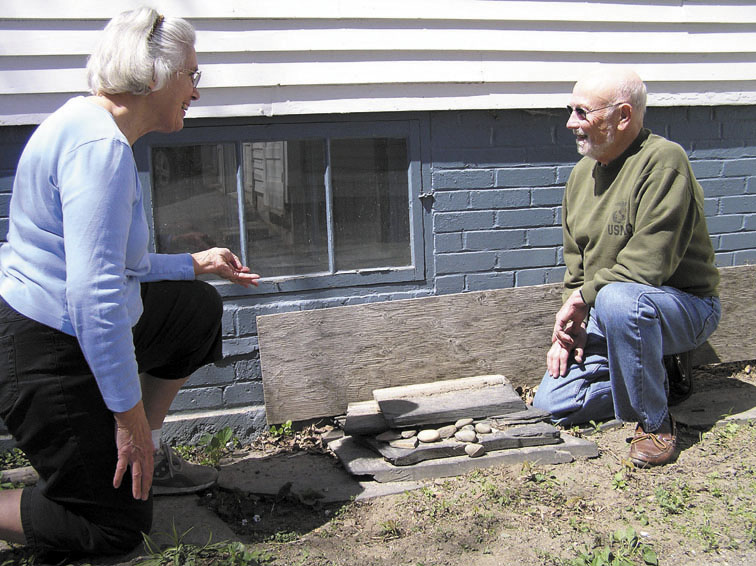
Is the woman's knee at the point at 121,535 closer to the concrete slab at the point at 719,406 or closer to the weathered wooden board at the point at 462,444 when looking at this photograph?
the weathered wooden board at the point at 462,444

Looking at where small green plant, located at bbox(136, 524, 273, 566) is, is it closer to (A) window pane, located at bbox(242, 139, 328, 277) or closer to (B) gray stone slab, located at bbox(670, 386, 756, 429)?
(A) window pane, located at bbox(242, 139, 328, 277)

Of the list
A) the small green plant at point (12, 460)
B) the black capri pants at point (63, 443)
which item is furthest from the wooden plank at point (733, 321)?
the small green plant at point (12, 460)

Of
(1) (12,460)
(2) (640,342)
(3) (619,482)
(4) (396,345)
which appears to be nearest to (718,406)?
(2) (640,342)

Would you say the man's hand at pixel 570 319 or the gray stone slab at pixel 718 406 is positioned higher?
the man's hand at pixel 570 319

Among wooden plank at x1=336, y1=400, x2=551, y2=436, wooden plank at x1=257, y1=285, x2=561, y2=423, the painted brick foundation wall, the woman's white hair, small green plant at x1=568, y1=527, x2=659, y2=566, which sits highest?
the woman's white hair

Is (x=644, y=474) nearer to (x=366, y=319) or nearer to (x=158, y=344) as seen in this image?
(x=366, y=319)

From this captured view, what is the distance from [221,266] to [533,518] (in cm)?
152

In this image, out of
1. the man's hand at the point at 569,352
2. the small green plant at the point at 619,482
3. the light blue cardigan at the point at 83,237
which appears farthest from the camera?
the man's hand at the point at 569,352

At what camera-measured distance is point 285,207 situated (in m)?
3.92

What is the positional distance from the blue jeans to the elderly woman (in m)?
1.95

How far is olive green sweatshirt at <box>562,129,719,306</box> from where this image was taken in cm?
324

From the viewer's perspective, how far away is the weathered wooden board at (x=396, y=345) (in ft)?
12.2

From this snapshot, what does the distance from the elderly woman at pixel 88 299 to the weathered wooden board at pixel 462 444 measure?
109 cm

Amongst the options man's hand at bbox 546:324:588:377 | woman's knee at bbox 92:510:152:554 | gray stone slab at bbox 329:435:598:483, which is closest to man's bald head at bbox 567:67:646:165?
man's hand at bbox 546:324:588:377
